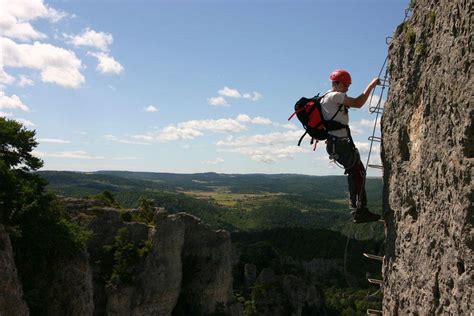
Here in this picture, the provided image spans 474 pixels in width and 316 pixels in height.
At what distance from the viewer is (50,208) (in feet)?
89.8

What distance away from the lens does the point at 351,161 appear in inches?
318

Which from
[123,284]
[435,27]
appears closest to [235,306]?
[123,284]

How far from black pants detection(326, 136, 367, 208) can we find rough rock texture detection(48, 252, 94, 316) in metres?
20.7

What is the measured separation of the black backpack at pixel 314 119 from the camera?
8055 millimetres

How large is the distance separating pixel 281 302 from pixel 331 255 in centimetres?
4614

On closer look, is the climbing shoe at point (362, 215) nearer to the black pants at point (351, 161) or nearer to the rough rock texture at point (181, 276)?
the black pants at point (351, 161)

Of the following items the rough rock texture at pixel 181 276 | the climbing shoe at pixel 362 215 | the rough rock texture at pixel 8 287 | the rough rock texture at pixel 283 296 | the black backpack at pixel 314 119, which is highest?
the black backpack at pixel 314 119

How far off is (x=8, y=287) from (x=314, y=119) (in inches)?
652

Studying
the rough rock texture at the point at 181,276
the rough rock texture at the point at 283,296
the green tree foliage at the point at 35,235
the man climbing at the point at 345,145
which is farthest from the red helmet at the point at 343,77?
the rough rock texture at the point at 283,296

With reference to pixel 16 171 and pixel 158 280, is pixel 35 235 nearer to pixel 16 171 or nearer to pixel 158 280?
pixel 16 171

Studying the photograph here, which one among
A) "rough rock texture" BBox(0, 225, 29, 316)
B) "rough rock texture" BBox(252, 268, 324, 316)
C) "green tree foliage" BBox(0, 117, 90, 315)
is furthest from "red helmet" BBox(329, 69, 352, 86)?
"rough rock texture" BBox(252, 268, 324, 316)

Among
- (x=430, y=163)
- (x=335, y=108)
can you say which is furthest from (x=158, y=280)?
(x=430, y=163)

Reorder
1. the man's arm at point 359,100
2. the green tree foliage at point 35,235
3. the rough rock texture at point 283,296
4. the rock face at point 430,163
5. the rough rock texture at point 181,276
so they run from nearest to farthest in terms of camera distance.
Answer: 1. the rock face at point 430,163
2. the man's arm at point 359,100
3. the green tree foliage at point 35,235
4. the rough rock texture at point 181,276
5. the rough rock texture at point 283,296

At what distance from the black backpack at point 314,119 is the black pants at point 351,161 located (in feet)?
0.65
